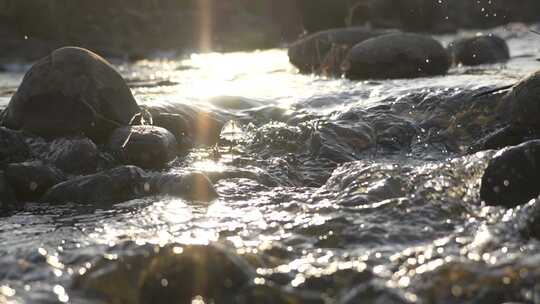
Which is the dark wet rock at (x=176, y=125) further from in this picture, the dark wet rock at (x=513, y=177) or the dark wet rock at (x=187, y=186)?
the dark wet rock at (x=513, y=177)

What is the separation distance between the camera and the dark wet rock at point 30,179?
4480 millimetres

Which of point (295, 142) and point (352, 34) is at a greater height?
point (352, 34)

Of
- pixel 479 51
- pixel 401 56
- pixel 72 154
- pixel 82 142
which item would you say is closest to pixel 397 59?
pixel 401 56

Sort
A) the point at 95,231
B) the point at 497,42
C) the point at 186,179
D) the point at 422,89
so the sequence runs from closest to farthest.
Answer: the point at 95,231
the point at 186,179
the point at 422,89
the point at 497,42

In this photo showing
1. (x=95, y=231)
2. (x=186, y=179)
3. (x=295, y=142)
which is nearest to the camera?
(x=95, y=231)

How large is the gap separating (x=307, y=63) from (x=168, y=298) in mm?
9218

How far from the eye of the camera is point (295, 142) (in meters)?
5.80

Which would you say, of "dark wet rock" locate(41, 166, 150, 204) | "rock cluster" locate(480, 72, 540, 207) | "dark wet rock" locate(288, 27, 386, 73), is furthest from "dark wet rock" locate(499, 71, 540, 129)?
"dark wet rock" locate(288, 27, 386, 73)

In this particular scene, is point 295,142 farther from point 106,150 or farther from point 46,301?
point 46,301

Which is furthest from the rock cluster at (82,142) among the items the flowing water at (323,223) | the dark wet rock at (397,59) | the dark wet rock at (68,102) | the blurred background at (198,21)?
the blurred background at (198,21)

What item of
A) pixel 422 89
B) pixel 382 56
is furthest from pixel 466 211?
pixel 382 56

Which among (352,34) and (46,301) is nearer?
(46,301)

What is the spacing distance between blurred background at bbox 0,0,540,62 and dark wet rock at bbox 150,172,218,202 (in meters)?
12.5

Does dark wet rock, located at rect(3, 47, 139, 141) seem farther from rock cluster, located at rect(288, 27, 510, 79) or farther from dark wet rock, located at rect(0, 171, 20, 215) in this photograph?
rock cluster, located at rect(288, 27, 510, 79)
